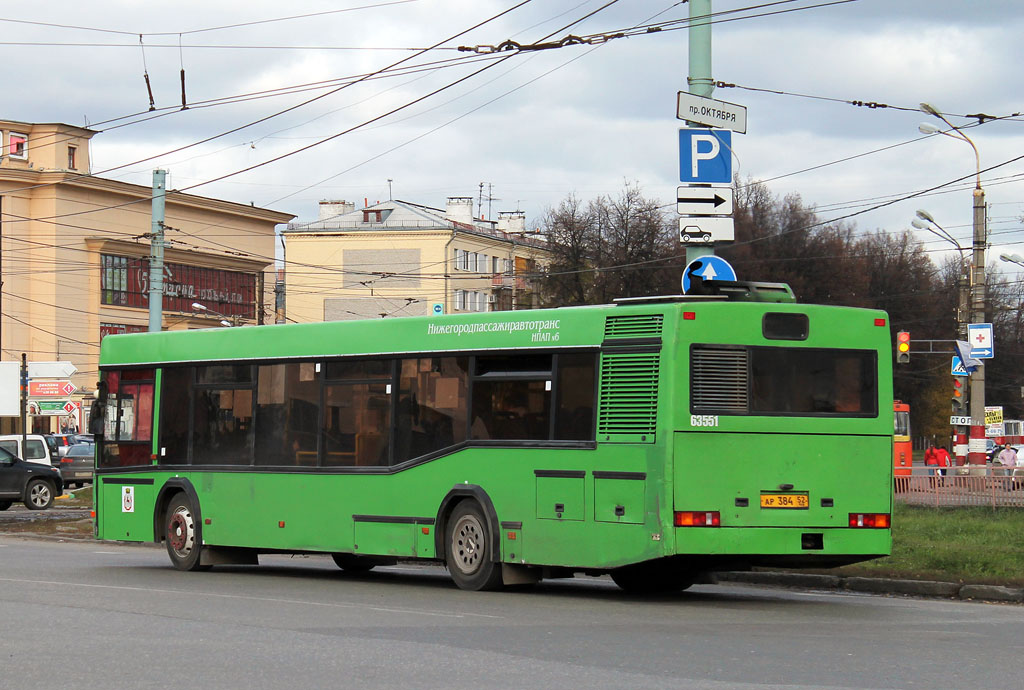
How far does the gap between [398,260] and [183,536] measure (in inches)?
3439

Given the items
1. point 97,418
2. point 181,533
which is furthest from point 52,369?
point 181,533

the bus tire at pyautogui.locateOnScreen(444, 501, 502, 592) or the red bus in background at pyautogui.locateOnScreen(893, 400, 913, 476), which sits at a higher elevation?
the red bus in background at pyautogui.locateOnScreen(893, 400, 913, 476)

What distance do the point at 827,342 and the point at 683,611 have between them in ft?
9.53

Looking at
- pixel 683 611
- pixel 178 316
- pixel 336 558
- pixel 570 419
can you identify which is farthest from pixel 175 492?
pixel 178 316

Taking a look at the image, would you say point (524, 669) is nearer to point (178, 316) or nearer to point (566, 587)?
point (566, 587)

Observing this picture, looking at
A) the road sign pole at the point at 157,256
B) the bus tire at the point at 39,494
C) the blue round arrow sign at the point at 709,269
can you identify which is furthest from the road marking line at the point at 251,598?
the bus tire at the point at 39,494

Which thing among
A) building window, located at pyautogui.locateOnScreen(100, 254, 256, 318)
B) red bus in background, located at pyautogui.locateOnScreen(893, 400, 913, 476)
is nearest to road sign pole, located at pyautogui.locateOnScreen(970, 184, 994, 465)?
red bus in background, located at pyautogui.locateOnScreen(893, 400, 913, 476)

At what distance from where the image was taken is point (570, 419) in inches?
583

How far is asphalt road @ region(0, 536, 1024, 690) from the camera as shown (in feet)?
29.3

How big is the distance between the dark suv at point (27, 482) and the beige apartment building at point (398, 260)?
63.4m

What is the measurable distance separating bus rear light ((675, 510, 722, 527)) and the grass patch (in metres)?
3.53

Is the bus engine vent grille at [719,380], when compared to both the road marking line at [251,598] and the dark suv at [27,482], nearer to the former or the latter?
the road marking line at [251,598]

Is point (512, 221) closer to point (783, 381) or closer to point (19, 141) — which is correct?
point (19, 141)

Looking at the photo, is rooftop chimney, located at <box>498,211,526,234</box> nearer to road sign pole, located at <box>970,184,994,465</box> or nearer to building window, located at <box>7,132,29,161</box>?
building window, located at <box>7,132,29,161</box>
